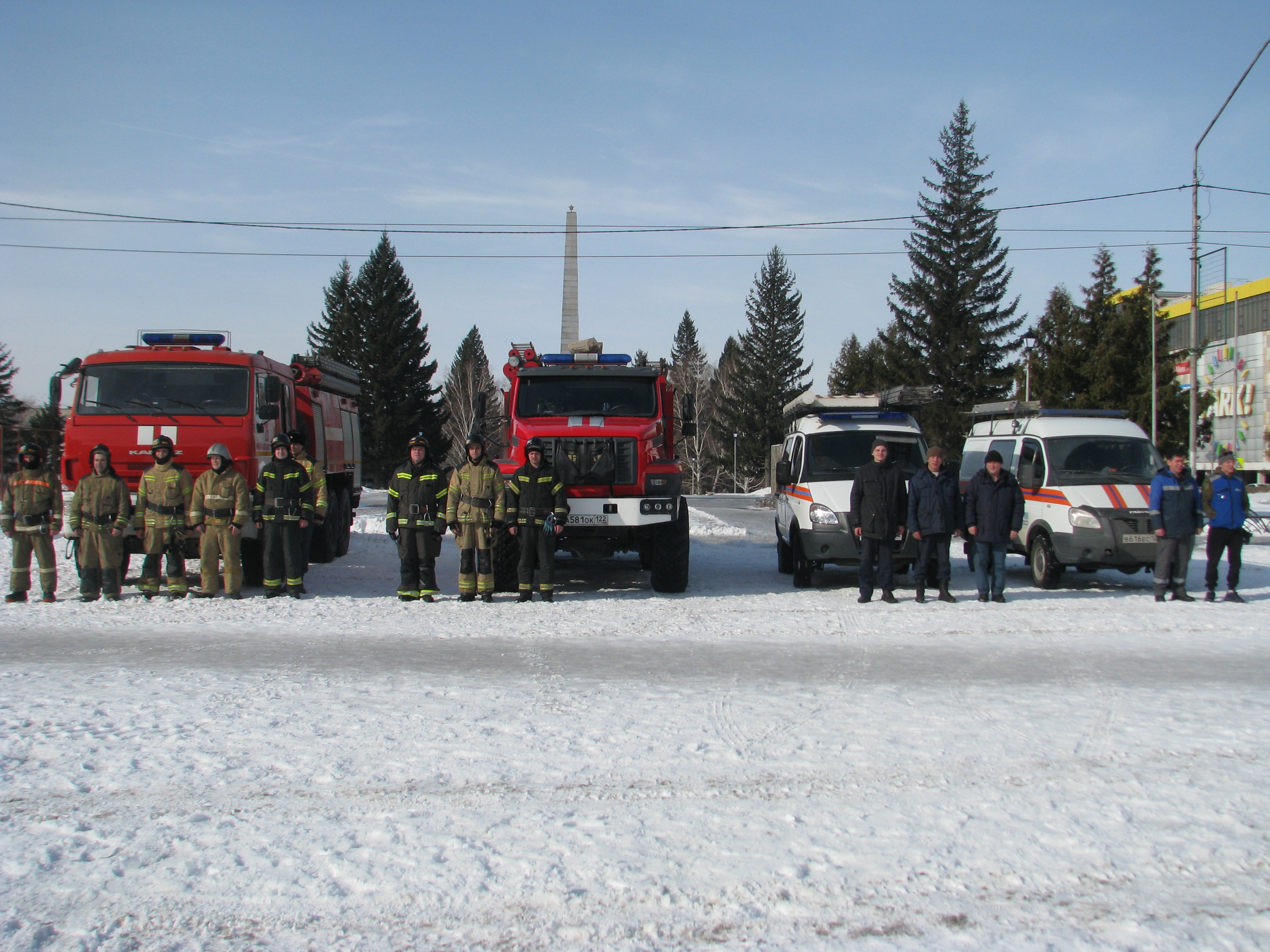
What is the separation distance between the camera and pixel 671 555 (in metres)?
11.7

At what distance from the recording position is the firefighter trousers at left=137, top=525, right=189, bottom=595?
10844 mm

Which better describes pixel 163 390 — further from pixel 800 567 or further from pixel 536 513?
pixel 800 567

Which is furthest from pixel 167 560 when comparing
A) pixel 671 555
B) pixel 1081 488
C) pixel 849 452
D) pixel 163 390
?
pixel 1081 488

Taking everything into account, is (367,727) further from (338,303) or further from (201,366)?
(338,303)

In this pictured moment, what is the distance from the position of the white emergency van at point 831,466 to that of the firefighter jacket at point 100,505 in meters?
8.10

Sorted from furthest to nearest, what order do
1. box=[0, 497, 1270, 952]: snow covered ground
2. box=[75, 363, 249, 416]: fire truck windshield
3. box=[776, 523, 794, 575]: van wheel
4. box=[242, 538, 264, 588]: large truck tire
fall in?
1. box=[776, 523, 794, 575]: van wheel
2. box=[242, 538, 264, 588]: large truck tire
3. box=[75, 363, 249, 416]: fire truck windshield
4. box=[0, 497, 1270, 952]: snow covered ground

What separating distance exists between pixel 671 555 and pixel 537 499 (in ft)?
6.24

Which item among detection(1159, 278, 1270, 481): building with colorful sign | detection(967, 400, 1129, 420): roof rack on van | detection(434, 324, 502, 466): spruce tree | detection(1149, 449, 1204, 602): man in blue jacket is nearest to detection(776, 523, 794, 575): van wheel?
detection(967, 400, 1129, 420): roof rack on van

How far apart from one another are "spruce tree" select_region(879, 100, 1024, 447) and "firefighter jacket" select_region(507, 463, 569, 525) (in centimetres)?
4044

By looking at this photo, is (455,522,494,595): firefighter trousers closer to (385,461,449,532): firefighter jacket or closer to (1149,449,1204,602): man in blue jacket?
(385,461,449,532): firefighter jacket

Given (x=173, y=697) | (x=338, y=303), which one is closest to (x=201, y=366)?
(x=173, y=697)

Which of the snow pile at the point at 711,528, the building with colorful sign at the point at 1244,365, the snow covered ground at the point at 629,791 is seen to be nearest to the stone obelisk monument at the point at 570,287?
the snow pile at the point at 711,528

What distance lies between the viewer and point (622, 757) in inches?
203

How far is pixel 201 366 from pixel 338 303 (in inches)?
2000
